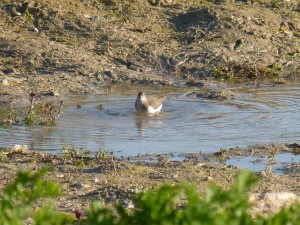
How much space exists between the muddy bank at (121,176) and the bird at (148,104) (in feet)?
7.74

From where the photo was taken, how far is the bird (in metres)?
11.9

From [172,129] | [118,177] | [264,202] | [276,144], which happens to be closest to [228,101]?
[172,129]

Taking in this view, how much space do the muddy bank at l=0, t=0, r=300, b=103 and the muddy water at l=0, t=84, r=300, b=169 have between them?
2.92 ft

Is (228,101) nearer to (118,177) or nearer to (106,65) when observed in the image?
(106,65)

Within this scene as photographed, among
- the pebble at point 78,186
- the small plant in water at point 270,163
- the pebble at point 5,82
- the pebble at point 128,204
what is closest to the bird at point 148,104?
the pebble at point 5,82

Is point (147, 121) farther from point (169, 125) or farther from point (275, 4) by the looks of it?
point (275, 4)

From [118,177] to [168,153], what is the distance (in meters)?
1.73

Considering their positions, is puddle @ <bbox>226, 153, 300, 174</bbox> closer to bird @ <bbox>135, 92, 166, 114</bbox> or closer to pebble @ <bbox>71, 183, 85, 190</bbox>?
pebble @ <bbox>71, 183, 85, 190</bbox>

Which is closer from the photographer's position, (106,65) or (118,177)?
(118,177)

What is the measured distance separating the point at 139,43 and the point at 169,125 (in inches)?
173

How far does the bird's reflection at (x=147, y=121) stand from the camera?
11453mm

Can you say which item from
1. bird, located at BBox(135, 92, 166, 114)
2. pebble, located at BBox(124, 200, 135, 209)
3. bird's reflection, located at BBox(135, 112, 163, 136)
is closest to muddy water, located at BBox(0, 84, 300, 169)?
bird's reflection, located at BBox(135, 112, 163, 136)

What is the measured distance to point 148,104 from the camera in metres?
11.9

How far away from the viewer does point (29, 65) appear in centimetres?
1438
